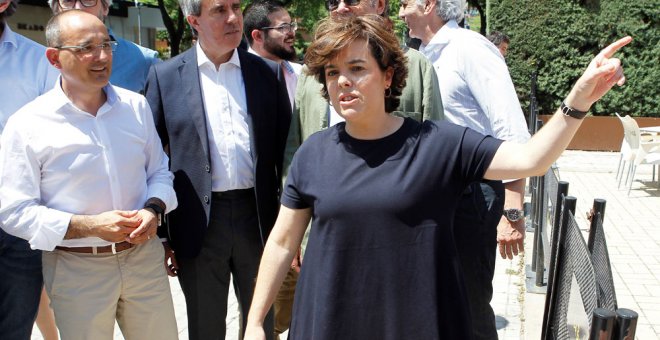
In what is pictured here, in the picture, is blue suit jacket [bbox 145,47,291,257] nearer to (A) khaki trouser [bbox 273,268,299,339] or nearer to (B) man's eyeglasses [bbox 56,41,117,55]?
(B) man's eyeglasses [bbox 56,41,117,55]

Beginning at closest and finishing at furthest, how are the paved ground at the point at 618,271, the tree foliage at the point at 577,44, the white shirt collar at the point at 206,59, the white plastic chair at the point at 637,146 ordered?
the white shirt collar at the point at 206,59 → the paved ground at the point at 618,271 → the white plastic chair at the point at 637,146 → the tree foliage at the point at 577,44

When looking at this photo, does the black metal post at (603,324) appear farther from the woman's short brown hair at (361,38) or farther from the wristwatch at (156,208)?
the wristwatch at (156,208)

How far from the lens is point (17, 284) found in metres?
3.23

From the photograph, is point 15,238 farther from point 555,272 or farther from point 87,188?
point 555,272

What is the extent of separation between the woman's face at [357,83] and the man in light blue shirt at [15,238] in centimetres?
165

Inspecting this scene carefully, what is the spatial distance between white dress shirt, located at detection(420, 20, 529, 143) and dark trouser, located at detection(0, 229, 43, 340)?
208 centimetres

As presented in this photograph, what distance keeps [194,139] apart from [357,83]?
1253 millimetres

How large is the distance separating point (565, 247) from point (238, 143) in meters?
1.58

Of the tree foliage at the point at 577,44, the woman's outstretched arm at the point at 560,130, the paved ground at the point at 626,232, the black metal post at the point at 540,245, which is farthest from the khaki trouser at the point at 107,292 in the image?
the tree foliage at the point at 577,44

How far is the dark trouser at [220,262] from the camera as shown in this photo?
340 cm

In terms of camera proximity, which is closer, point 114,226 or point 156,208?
point 114,226

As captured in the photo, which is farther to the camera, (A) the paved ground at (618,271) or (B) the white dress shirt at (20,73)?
(A) the paved ground at (618,271)

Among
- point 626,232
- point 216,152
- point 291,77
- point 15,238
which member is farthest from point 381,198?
point 626,232

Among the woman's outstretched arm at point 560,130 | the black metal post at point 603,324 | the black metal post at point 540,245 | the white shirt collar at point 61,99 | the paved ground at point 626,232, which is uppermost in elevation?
the woman's outstretched arm at point 560,130
